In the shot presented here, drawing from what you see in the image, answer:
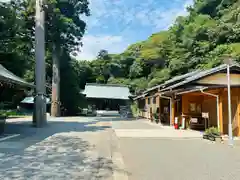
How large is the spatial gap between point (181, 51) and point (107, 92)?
1146 cm

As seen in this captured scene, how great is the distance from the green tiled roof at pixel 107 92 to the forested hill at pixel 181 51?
9.50 feet

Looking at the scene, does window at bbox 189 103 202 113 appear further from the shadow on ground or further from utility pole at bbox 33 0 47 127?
the shadow on ground

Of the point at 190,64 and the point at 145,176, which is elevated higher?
the point at 190,64

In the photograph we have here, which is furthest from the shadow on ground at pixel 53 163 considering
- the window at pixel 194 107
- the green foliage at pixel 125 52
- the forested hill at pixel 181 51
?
the forested hill at pixel 181 51

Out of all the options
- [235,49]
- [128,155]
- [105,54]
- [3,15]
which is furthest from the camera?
[105,54]

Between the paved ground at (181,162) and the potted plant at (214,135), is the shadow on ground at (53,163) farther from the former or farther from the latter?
the potted plant at (214,135)

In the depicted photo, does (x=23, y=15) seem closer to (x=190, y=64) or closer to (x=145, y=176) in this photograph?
(x=190, y=64)

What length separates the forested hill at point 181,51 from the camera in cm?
2816

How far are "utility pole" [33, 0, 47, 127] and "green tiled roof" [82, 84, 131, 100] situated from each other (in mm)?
20107

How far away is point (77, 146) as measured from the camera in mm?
9078

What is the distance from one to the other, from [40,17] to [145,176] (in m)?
15.5

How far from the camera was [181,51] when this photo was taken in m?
34.7

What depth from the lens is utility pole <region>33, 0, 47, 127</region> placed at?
17.1 meters

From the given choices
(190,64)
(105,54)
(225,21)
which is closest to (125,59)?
(105,54)
